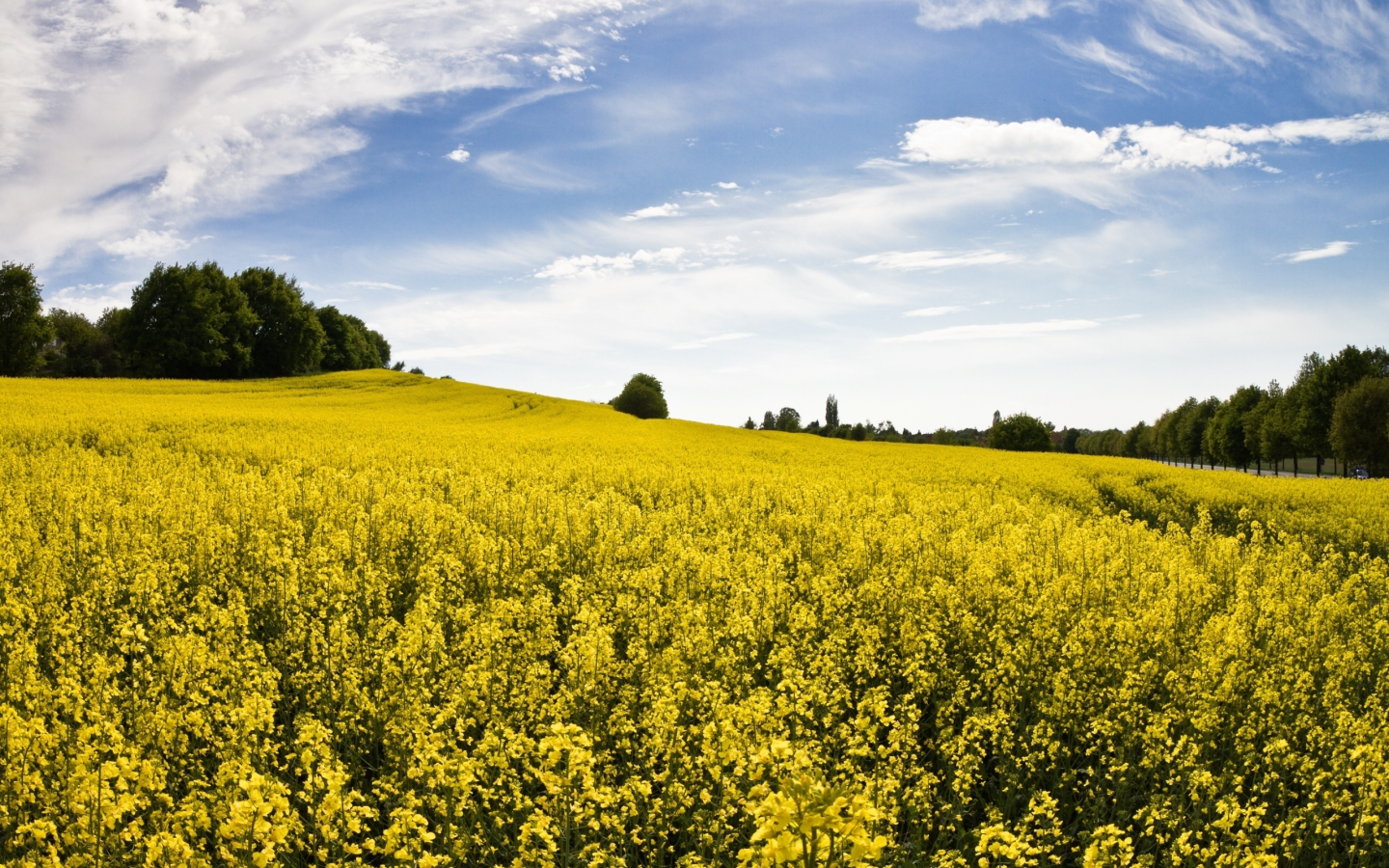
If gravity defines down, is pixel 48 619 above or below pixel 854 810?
below

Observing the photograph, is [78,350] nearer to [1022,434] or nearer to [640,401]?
[640,401]

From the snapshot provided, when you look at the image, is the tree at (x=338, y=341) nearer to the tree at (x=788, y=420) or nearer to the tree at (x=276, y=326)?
the tree at (x=276, y=326)

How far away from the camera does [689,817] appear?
5070 mm

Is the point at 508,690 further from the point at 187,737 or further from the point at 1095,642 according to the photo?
the point at 1095,642

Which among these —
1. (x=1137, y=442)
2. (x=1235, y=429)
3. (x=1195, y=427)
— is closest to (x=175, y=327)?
(x=1235, y=429)

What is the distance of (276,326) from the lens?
203ft

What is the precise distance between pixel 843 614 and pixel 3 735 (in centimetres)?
688

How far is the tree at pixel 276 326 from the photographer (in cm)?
6125

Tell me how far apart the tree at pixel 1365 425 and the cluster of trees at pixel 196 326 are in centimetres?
7813

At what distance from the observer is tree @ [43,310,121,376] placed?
75.9 meters

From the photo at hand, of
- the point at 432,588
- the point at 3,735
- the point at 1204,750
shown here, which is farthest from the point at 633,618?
the point at 1204,750

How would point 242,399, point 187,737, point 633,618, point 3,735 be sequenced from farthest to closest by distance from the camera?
point 242,399 < point 633,618 < point 187,737 < point 3,735

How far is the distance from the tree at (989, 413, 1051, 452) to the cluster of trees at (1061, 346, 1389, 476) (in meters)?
18.1

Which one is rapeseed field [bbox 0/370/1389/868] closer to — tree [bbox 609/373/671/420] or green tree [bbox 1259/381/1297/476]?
tree [bbox 609/373/671/420]
